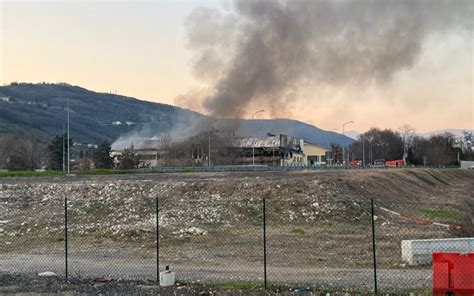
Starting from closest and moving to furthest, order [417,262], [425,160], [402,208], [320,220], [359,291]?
1. [359,291]
2. [417,262]
3. [320,220]
4. [402,208]
5. [425,160]

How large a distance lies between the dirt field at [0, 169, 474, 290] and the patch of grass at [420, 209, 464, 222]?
2.2 inches

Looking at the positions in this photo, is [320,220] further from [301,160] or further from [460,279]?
[301,160]

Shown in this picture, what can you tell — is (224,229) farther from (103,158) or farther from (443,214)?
(103,158)

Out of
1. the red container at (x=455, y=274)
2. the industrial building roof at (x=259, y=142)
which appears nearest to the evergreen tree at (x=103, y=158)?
the industrial building roof at (x=259, y=142)

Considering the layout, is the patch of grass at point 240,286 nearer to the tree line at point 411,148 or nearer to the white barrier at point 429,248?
the white barrier at point 429,248

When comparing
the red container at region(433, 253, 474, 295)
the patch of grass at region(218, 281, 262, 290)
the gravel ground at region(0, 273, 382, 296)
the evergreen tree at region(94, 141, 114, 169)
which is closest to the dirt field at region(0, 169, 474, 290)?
the patch of grass at region(218, 281, 262, 290)

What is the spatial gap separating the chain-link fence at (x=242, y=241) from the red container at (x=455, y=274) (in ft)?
0.11

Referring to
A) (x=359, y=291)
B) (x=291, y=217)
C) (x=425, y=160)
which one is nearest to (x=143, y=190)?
(x=291, y=217)

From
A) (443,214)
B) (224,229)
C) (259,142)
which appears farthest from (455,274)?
(259,142)

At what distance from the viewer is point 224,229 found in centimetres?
2444

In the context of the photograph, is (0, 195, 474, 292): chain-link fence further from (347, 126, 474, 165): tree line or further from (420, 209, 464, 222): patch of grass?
(347, 126, 474, 165): tree line

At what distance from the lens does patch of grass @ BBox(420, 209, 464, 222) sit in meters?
28.5

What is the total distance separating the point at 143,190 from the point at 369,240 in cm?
1687

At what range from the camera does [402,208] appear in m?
30.9
